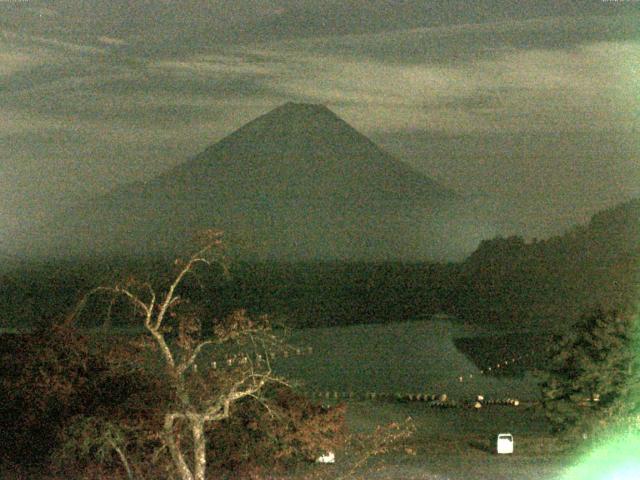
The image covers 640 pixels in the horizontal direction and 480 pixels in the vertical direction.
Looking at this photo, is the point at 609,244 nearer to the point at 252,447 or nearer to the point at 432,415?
the point at 432,415

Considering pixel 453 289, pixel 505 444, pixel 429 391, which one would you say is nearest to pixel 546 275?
pixel 453 289

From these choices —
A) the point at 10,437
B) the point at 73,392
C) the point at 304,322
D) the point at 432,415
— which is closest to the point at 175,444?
→ the point at 73,392

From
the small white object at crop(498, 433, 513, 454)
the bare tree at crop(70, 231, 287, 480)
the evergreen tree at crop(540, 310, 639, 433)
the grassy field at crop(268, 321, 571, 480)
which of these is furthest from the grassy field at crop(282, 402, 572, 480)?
the bare tree at crop(70, 231, 287, 480)

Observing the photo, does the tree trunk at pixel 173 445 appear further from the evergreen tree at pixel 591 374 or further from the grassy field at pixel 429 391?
the evergreen tree at pixel 591 374

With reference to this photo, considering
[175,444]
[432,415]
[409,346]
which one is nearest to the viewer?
[175,444]

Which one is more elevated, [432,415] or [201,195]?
[201,195]

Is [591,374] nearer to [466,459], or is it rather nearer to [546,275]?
[466,459]
